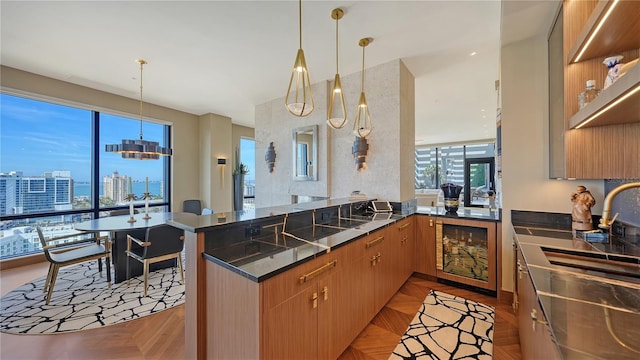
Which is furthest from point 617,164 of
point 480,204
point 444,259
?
point 480,204

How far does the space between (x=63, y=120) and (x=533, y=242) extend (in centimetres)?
701

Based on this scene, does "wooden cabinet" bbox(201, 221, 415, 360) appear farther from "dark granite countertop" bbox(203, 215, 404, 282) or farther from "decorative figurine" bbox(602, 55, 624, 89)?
"decorative figurine" bbox(602, 55, 624, 89)

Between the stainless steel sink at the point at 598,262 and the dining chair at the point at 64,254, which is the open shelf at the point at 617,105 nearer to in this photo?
the stainless steel sink at the point at 598,262

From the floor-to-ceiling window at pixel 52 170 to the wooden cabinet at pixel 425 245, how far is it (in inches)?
167

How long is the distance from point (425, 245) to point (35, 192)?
6.40m

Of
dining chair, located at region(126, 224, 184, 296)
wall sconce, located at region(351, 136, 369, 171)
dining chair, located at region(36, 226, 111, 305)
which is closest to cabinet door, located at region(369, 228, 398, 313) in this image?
wall sconce, located at region(351, 136, 369, 171)

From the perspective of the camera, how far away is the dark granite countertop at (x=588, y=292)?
70 centimetres

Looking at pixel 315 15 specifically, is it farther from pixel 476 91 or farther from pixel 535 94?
pixel 476 91

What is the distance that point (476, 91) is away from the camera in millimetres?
4812

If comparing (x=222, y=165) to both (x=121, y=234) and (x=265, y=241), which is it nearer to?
(x=121, y=234)

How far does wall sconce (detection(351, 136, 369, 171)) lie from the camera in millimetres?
3643

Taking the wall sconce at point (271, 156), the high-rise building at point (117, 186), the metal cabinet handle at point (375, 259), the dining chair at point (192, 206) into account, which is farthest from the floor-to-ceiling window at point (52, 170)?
the metal cabinet handle at point (375, 259)

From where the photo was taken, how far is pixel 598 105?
1.25 metres

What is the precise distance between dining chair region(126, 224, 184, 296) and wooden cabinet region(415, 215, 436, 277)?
322cm
